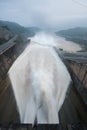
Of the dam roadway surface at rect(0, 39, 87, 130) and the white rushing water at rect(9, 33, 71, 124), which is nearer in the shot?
the white rushing water at rect(9, 33, 71, 124)

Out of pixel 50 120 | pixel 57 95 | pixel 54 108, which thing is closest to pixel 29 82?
pixel 57 95

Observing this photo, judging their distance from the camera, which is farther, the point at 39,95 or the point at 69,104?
the point at 69,104

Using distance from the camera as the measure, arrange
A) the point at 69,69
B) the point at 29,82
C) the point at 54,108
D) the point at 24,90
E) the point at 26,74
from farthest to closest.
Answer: the point at 69,69 → the point at 26,74 → the point at 29,82 → the point at 24,90 → the point at 54,108

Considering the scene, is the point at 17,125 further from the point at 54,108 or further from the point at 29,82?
the point at 29,82

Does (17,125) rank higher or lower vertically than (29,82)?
higher

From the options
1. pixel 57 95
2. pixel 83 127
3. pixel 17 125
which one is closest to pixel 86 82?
pixel 57 95

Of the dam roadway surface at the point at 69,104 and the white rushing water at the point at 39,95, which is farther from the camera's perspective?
the dam roadway surface at the point at 69,104

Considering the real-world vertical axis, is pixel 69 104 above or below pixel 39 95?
below

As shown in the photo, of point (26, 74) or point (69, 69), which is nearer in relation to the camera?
point (26, 74)

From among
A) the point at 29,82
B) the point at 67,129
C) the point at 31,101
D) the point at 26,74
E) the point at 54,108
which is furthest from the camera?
the point at 26,74

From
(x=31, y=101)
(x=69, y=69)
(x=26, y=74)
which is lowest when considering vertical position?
(x=69, y=69)
